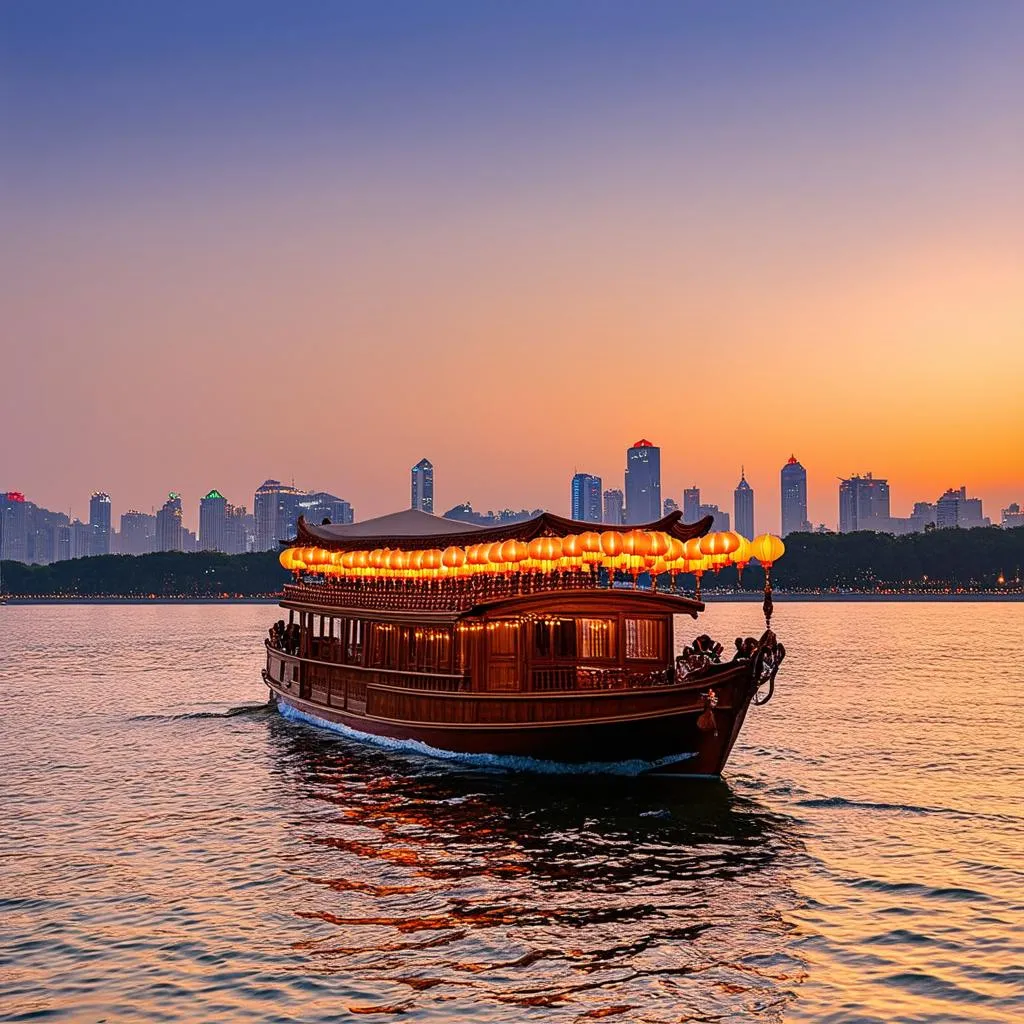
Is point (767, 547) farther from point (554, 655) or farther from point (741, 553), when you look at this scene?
point (554, 655)

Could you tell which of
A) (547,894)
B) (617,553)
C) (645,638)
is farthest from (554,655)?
(547,894)

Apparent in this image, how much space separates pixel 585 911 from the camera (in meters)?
17.1

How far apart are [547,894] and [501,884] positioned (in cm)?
102

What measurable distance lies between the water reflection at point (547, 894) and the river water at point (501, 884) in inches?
2.5

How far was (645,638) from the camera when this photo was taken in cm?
2856

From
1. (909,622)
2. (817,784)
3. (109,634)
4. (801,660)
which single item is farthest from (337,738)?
(909,622)

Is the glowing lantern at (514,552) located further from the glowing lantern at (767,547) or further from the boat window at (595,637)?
the glowing lantern at (767,547)

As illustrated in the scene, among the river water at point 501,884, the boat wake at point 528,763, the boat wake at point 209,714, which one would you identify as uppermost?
the boat wake at point 528,763

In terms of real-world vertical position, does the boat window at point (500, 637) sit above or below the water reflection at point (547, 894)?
above

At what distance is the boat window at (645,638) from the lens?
28469 millimetres

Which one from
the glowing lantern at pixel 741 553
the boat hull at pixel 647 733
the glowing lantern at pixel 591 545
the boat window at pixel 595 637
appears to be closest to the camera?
the boat hull at pixel 647 733

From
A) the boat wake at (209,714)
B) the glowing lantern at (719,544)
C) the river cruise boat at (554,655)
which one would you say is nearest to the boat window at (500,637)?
the river cruise boat at (554,655)

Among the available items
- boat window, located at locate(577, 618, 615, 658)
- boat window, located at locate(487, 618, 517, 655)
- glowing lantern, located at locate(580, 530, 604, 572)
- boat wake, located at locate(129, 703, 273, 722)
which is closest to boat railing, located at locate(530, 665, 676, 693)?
boat window, located at locate(577, 618, 615, 658)

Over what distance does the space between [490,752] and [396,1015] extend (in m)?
14.5
